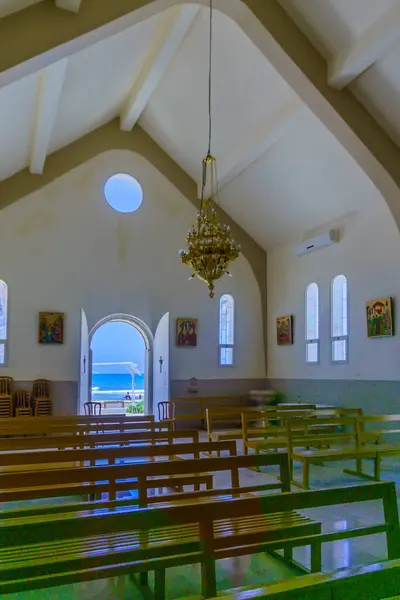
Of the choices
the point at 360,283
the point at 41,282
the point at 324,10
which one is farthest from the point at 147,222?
the point at 324,10

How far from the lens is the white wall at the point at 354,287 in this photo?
9398 millimetres

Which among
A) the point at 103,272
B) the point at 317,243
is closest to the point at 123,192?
the point at 103,272

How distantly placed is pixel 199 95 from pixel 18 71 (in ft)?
16.3

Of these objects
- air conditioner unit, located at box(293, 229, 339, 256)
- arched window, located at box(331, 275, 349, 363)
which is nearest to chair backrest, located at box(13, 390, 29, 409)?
arched window, located at box(331, 275, 349, 363)

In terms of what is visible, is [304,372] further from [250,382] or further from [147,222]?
[147,222]

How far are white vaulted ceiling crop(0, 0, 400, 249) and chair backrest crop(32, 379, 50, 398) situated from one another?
174 inches

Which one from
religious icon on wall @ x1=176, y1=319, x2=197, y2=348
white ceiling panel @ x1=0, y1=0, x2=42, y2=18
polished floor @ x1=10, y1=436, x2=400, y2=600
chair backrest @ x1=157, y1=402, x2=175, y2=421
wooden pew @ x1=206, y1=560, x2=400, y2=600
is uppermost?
white ceiling panel @ x1=0, y1=0, x2=42, y2=18

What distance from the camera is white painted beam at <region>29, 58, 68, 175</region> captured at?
26.5 feet

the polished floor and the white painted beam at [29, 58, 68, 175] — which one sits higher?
the white painted beam at [29, 58, 68, 175]

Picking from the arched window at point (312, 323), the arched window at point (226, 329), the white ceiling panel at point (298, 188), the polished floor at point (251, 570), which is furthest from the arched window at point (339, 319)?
the polished floor at point (251, 570)

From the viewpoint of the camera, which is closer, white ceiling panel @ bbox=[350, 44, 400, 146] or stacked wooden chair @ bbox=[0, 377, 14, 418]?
white ceiling panel @ bbox=[350, 44, 400, 146]

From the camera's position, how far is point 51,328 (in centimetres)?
1148

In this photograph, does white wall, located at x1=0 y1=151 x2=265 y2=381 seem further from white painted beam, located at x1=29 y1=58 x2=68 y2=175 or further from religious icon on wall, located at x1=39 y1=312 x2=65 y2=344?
white painted beam, located at x1=29 y1=58 x2=68 y2=175

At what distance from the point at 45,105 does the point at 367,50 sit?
511cm
